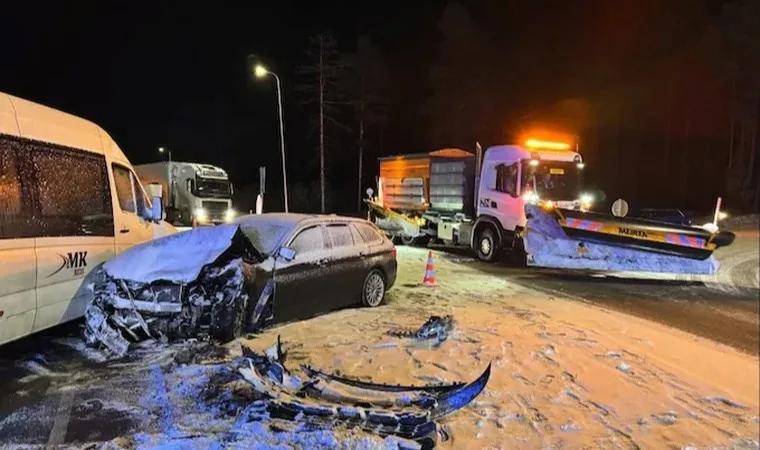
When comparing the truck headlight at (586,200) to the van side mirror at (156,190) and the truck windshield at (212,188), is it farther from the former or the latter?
the truck windshield at (212,188)

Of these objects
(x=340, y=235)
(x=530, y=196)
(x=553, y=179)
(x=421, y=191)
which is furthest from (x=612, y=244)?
(x=421, y=191)

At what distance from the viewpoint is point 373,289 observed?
8.85 m

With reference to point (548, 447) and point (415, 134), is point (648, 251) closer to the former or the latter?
point (548, 447)

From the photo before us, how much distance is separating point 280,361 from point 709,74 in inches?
170

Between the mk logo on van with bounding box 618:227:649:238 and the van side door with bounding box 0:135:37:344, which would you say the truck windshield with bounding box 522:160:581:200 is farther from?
the van side door with bounding box 0:135:37:344

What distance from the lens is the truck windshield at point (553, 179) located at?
13664 millimetres

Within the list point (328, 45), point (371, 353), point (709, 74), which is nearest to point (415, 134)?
point (328, 45)

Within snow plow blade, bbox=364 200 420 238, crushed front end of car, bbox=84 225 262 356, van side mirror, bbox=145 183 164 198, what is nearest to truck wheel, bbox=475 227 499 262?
snow plow blade, bbox=364 200 420 238

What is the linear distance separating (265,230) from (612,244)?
5162 millimetres

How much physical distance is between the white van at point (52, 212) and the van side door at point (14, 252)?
0.01 m

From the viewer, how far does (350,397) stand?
14.4 ft

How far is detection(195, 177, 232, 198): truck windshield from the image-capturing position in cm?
2534

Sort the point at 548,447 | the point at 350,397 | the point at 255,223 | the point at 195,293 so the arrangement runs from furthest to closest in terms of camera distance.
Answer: the point at 255,223, the point at 195,293, the point at 350,397, the point at 548,447

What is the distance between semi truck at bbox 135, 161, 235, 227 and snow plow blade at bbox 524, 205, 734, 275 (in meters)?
18.2
